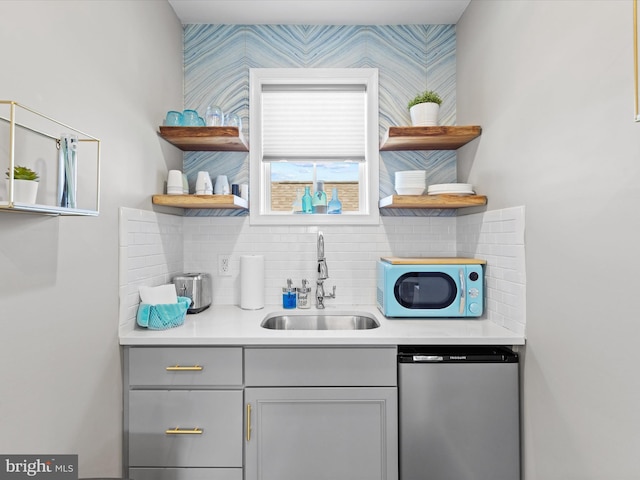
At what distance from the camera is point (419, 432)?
1.63 m

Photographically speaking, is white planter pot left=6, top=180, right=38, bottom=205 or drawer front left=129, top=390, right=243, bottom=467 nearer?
white planter pot left=6, top=180, right=38, bottom=205

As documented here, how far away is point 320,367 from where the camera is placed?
1.68 meters

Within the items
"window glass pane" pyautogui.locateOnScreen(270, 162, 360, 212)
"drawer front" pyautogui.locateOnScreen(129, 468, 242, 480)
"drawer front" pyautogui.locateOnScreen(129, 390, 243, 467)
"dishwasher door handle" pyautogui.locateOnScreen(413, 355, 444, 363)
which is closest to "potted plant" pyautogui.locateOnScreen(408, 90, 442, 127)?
"window glass pane" pyautogui.locateOnScreen(270, 162, 360, 212)

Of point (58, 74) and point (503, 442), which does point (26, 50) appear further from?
point (503, 442)

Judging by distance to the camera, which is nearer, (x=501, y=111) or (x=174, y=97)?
(x=501, y=111)

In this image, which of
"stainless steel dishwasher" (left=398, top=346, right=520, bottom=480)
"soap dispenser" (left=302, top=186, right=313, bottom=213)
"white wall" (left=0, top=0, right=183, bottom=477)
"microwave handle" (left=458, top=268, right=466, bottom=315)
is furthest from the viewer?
"soap dispenser" (left=302, top=186, right=313, bottom=213)

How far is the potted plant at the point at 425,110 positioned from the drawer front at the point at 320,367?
1340 millimetres

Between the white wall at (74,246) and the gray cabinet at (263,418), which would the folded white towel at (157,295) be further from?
the gray cabinet at (263,418)

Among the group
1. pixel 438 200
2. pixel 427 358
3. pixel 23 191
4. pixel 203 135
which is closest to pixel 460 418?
pixel 427 358

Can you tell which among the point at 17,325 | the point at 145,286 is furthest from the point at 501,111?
the point at 17,325

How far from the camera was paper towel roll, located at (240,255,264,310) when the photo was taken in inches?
90.2

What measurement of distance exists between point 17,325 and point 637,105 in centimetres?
164

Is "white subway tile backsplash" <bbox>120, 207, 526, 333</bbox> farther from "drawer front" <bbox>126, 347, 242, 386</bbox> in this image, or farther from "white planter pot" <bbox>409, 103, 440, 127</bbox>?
"drawer front" <bbox>126, 347, 242, 386</bbox>

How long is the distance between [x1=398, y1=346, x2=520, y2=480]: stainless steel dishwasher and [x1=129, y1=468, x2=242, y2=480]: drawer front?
75 cm
